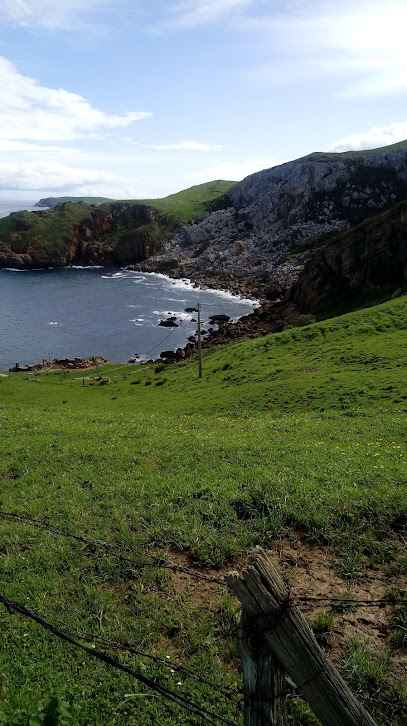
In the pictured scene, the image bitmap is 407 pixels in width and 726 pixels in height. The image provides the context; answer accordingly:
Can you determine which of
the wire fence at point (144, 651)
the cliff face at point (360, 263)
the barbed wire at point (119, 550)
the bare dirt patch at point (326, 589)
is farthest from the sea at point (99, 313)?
the bare dirt patch at point (326, 589)

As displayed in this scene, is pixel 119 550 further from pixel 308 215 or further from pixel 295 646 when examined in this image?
pixel 308 215

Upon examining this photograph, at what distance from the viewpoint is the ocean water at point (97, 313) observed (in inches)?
3767

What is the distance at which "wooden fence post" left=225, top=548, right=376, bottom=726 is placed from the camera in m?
4.11

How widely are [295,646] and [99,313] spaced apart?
125356 mm

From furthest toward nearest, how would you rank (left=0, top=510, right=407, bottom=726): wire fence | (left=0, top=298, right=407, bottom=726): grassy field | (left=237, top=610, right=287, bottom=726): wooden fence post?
(left=0, top=298, right=407, bottom=726): grassy field < (left=0, top=510, right=407, bottom=726): wire fence < (left=237, top=610, right=287, bottom=726): wooden fence post

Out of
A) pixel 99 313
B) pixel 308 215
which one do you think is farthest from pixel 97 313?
pixel 308 215

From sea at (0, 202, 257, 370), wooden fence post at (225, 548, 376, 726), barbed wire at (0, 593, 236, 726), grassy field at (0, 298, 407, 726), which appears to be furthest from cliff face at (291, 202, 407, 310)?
wooden fence post at (225, 548, 376, 726)

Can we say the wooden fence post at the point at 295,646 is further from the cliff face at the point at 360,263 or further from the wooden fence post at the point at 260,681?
the cliff face at the point at 360,263

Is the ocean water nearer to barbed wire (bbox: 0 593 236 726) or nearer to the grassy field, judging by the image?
the grassy field

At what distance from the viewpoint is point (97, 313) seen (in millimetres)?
124688

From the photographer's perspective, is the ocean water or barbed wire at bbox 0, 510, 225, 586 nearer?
barbed wire at bbox 0, 510, 225, 586

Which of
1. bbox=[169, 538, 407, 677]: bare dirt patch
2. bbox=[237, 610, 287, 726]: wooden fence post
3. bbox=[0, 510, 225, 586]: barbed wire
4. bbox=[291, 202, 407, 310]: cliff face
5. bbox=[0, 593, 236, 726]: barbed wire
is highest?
bbox=[291, 202, 407, 310]: cliff face

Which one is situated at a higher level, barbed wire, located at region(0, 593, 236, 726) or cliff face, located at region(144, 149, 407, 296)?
cliff face, located at region(144, 149, 407, 296)

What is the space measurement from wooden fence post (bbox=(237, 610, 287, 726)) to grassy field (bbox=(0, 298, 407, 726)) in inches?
91.8
